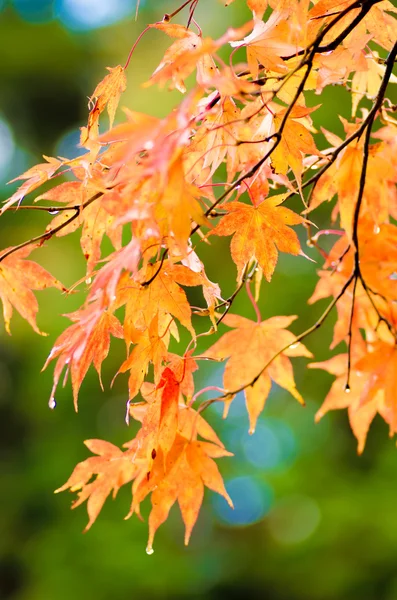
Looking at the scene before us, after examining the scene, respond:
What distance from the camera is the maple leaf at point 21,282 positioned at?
0.86m

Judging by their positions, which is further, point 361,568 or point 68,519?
point 68,519

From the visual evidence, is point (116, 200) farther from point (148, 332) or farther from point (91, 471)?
point (91, 471)

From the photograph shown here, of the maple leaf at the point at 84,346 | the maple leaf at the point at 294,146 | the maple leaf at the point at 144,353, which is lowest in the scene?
the maple leaf at the point at 144,353

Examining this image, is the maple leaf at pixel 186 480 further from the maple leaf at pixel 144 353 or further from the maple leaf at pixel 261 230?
the maple leaf at pixel 261 230

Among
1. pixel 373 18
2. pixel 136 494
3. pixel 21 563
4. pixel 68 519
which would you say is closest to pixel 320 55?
pixel 373 18

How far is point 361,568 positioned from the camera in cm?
296

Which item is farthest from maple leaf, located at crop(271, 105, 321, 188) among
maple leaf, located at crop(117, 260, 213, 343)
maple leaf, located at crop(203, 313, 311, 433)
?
maple leaf, located at crop(203, 313, 311, 433)

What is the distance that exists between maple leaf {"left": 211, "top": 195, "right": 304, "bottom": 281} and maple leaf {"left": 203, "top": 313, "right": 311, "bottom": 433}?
0.20 metres

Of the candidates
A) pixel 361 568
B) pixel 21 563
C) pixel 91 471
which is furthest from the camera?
pixel 21 563

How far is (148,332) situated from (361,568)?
8.42 feet

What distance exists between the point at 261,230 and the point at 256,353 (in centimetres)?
26

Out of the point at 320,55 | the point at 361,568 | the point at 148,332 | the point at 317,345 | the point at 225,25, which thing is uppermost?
the point at 320,55

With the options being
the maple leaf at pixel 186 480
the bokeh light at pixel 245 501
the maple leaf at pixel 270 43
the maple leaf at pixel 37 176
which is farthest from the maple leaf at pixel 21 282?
the bokeh light at pixel 245 501

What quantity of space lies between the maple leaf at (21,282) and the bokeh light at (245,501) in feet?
7.79
